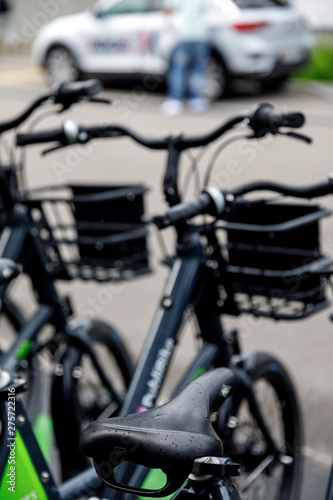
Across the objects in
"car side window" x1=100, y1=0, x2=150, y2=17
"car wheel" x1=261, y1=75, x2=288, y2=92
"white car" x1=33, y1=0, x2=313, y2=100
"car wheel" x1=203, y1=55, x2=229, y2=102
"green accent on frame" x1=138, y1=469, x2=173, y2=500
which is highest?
"car side window" x1=100, y1=0, x2=150, y2=17

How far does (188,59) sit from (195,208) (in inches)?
357

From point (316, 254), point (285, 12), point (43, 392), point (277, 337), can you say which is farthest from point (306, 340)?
point (285, 12)

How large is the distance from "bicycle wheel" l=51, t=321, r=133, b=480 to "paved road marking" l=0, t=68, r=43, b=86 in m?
12.1

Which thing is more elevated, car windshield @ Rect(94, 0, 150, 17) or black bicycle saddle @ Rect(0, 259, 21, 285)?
black bicycle saddle @ Rect(0, 259, 21, 285)

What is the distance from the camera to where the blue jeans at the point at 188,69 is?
1046 cm

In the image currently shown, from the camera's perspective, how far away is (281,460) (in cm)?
261

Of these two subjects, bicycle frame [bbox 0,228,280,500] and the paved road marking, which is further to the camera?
the paved road marking

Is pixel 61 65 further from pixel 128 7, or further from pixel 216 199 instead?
pixel 216 199

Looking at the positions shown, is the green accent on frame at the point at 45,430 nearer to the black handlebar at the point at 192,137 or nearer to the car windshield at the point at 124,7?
the black handlebar at the point at 192,137

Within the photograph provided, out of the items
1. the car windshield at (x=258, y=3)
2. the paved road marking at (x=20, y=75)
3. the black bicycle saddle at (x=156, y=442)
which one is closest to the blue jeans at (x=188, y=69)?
the car windshield at (x=258, y=3)

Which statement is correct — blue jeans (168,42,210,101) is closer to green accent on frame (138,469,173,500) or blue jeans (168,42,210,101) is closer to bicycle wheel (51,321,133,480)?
bicycle wheel (51,321,133,480)

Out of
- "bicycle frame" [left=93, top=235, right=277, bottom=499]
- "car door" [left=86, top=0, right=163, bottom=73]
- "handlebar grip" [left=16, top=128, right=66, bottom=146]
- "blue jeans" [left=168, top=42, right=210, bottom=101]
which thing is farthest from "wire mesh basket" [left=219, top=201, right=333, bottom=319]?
"car door" [left=86, top=0, right=163, bottom=73]

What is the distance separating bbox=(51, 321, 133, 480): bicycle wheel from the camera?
105 inches

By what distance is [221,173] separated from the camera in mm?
7078
